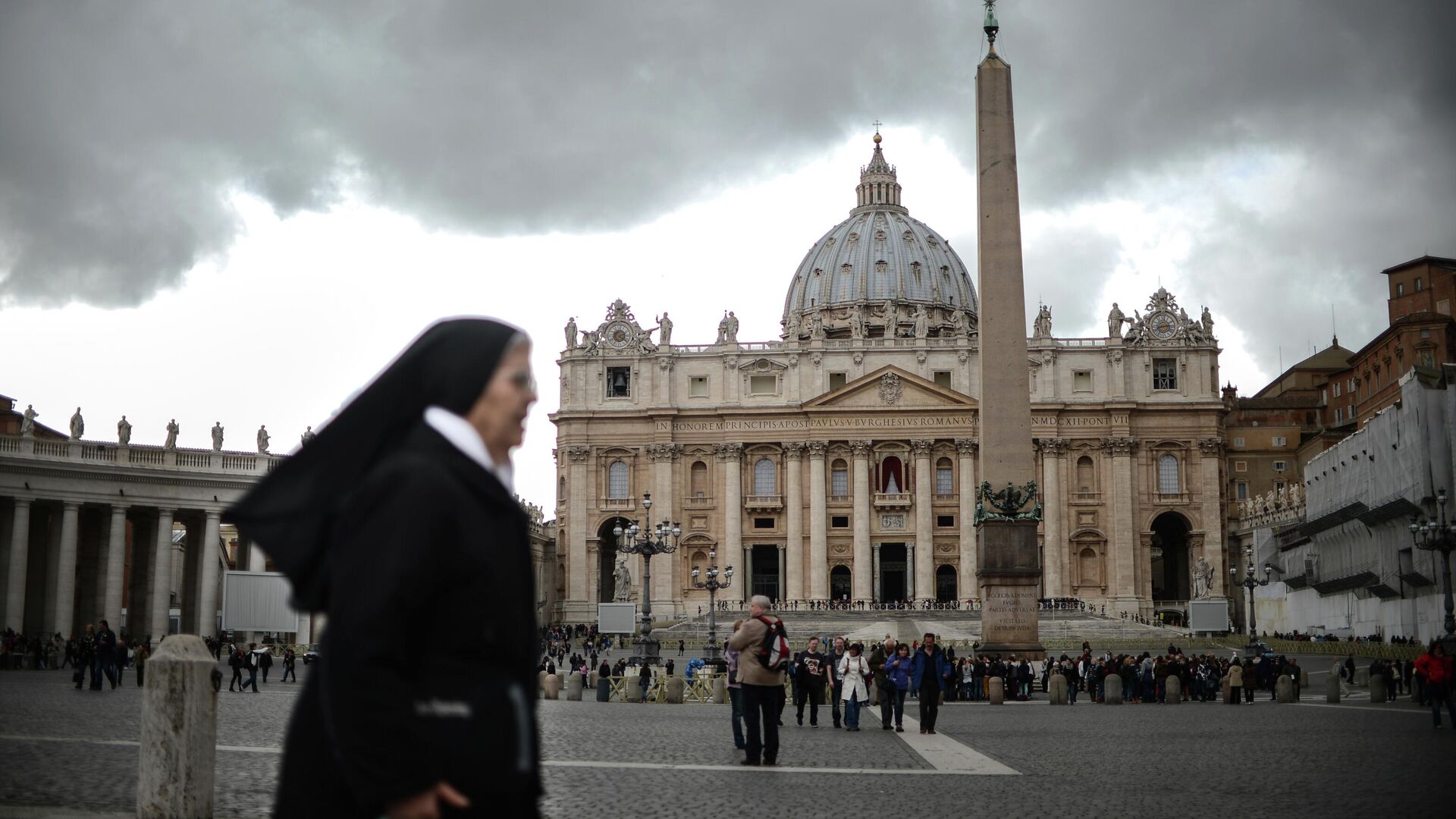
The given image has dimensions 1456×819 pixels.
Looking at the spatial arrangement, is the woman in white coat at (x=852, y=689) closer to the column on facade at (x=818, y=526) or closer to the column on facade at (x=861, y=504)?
the column on facade at (x=818, y=526)

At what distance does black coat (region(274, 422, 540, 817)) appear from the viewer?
267 cm

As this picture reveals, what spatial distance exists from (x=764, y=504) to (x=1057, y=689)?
5527cm

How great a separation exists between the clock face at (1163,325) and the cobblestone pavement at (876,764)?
6342 centimetres

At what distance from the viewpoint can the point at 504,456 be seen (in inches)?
121

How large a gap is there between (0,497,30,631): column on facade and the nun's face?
4417 centimetres

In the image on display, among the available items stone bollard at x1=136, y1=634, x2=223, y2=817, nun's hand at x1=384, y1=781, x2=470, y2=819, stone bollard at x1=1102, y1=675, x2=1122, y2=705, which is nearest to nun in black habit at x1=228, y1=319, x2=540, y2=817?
nun's hand at x1=384, y1=781, x2=470, y2=819

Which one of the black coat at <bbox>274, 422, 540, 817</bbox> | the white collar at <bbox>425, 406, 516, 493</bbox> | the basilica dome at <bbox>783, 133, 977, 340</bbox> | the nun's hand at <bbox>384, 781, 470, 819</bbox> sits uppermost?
the basilica dome at <bbox>783, 133, 977, 340</bbox>

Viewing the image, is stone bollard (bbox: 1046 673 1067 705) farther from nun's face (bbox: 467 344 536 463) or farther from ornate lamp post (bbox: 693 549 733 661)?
nun's face (bbox: 467 344 536 463)

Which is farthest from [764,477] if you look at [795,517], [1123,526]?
[1123,526]

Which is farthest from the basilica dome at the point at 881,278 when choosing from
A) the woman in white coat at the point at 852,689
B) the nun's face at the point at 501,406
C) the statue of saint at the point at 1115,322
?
the nun's face at the point at 501,406

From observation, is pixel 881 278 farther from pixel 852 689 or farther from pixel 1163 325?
pixel 852 689

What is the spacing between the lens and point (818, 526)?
80.2 metres

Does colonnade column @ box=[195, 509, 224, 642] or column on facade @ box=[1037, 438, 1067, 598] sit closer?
colonnade column @ box=[195, 509, 224, 642]

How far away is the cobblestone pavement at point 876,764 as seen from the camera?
9312 millimetres
